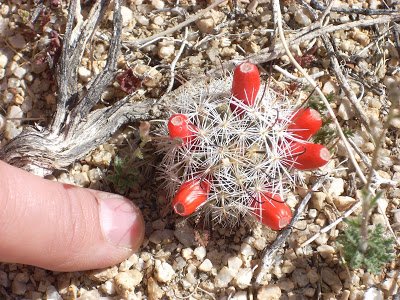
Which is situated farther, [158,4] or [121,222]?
[158,4]

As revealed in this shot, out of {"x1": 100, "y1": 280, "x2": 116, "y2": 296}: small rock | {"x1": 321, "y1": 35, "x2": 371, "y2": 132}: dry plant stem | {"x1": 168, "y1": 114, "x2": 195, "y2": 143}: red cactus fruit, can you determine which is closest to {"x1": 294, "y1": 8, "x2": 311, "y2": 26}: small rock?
{"x1": 321, "y1": 35, "x2": 371, "y2": 132}: dry plant stem

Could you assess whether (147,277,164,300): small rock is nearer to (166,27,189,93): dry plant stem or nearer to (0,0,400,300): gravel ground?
(0,0,400,300): gravel ground

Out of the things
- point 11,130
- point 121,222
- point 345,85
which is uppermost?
point 11,130

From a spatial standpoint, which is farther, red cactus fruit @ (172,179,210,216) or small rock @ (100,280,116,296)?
small rock @ (100,280,116,296)

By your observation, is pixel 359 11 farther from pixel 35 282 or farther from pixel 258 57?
pixel 35 282

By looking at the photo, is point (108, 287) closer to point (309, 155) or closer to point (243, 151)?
point (243, 151)

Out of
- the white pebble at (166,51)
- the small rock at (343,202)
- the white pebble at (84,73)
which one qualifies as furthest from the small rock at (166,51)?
the small rock at (343,202)

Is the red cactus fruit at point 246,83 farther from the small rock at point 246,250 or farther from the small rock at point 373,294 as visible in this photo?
the small rock at point 373,294

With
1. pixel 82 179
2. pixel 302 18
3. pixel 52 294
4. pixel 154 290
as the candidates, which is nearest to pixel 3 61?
pixel 82 179
